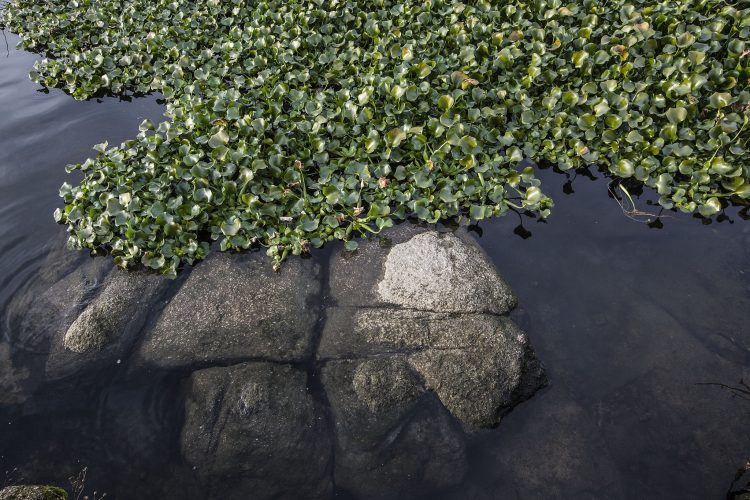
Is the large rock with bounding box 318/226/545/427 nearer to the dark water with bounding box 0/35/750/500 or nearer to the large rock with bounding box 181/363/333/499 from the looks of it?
the dark water with bounding box 0/35/750/500

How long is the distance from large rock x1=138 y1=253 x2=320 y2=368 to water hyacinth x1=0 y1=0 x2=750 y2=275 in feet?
A: 0.78

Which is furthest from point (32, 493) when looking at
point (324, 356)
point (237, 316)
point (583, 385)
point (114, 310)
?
point (583, 385)

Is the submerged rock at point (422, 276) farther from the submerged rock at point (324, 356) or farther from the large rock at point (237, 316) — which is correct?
the large rock at point (237, 316)

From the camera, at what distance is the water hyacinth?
5.05m

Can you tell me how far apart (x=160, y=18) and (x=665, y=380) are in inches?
356

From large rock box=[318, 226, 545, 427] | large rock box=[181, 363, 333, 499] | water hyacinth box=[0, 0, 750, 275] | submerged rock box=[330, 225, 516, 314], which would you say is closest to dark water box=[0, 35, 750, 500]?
large rock box=[181, 363, 333, 499]

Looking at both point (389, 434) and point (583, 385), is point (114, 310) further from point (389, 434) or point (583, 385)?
point (583, 385)

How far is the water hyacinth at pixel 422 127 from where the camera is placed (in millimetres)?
5055

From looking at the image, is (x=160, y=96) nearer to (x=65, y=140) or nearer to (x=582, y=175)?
(x=65, y=140)

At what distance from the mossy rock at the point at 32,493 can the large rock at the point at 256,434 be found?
87 centimetres

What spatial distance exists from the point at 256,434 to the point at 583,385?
9.39 feet

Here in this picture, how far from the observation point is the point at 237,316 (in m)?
4.54

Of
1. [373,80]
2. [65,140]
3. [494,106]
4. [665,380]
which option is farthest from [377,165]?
[65,140]

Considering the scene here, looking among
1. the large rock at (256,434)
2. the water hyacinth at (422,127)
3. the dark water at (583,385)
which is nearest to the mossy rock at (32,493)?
the dark water at (583,385)
